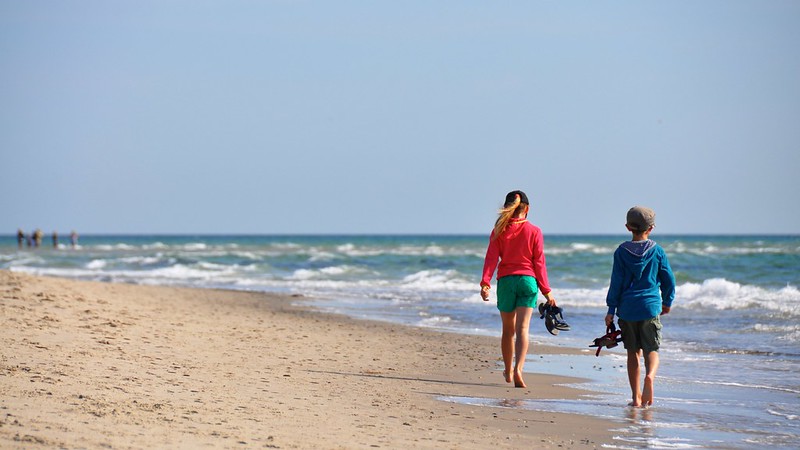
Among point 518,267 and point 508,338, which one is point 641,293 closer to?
point 518,267

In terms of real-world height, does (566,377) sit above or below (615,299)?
below

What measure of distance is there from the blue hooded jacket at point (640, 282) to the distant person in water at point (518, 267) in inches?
36.1

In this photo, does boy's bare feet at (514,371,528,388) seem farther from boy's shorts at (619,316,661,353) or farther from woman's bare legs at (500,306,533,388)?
boy's shorts at (619,316,661,353)

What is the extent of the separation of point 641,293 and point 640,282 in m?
0.08

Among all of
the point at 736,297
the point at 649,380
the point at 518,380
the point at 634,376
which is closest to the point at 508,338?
the point at 518,380

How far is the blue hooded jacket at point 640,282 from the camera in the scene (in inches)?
262

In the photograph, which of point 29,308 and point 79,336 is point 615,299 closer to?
point 79,336

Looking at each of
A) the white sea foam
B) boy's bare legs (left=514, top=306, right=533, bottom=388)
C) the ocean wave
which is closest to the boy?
boy's bare legs (left=514, top=306, right=533, bottom=388)

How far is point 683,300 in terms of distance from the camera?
18.5m

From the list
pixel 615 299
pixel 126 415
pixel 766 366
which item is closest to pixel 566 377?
pixel 615 299

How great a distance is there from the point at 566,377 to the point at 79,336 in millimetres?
4579

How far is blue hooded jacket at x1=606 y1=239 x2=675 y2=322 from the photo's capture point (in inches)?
262

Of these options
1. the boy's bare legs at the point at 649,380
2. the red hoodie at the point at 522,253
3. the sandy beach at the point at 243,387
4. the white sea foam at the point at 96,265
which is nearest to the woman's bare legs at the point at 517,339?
the sandy beach at the point at 243,387

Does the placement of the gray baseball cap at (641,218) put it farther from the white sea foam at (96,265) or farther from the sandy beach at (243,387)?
the white sea foam at (96,265)
